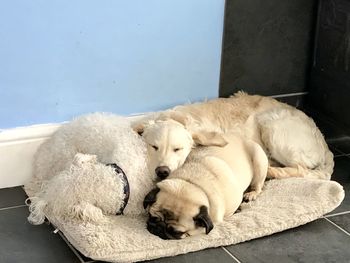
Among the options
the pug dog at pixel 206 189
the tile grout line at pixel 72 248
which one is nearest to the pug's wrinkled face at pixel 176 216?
the pug dog at pixel 206 189

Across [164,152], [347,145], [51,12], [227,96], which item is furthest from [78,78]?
[347,145]

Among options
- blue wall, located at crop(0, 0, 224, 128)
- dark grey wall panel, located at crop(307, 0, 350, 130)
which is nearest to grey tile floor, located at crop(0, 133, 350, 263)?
blue wall, located at crop(0, 0, 224, 128)

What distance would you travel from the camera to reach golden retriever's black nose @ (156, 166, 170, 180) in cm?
244

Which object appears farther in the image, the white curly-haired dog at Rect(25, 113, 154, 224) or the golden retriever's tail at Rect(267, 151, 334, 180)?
the golden retriever's tail at Rect(267, 151, 334, 180)

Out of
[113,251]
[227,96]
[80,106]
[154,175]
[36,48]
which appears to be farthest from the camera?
[227,96]

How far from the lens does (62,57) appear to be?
8.87ft

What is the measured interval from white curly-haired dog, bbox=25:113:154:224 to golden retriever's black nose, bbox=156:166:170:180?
4 cm

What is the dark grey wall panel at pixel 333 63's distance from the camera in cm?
305

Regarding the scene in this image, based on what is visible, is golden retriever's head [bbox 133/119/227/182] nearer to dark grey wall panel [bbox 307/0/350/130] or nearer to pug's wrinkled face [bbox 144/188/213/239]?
pug's wrinkled face [bbox 144/188/213/239]

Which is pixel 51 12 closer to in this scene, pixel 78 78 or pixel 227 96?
pixel 78 78

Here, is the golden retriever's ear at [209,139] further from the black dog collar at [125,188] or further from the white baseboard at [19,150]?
the white baseboard at [19,150]

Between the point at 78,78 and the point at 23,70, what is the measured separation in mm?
229

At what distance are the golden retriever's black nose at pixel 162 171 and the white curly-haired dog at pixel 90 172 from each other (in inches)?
1.6

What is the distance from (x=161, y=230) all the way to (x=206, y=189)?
0.21 meters
